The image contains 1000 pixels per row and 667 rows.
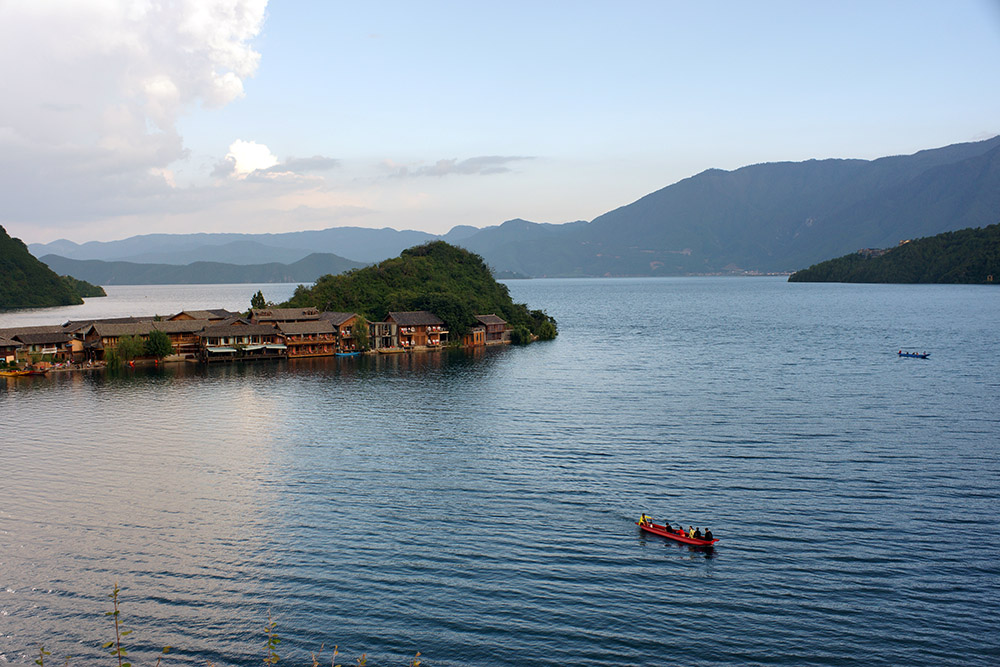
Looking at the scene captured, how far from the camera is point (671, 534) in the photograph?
26062 mm

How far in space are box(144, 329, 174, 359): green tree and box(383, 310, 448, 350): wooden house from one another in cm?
2911

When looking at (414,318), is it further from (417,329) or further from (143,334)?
(143,334)

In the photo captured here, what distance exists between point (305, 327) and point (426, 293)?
2386 cm

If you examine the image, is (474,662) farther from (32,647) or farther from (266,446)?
(266,446)

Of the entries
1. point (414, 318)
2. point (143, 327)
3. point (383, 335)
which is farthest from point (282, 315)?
point (414, 318)

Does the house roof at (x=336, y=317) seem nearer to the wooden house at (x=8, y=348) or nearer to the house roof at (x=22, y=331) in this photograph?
the house roof at (x=22, y=331)

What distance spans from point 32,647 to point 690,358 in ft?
223

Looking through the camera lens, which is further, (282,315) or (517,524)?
(282,315)

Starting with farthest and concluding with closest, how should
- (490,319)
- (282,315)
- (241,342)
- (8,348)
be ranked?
(490,319), (282,315), (241,342), (8,348)

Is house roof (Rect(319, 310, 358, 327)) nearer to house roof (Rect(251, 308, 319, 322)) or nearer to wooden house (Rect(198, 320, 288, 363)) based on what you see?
house roof (Rect(251, 308, 319, 322))

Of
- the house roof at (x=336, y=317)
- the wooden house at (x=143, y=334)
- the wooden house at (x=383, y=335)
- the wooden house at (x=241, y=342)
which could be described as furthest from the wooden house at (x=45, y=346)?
the wooden house at (x=383, y=335)

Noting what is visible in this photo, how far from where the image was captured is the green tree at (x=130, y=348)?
84312mm

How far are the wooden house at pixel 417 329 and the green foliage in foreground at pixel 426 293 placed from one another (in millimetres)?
2077

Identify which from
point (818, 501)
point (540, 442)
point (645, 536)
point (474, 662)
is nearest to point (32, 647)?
point (474, 662)
